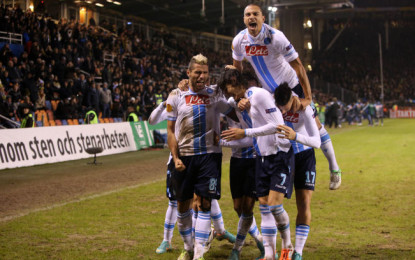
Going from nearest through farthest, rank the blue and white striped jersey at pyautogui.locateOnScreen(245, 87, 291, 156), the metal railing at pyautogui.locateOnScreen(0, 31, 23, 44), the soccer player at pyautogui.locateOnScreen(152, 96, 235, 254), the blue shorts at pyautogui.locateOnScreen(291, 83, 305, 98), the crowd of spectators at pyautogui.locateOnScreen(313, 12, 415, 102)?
the blue and white striped jersey at pyautogui.locateOnScreen(245, 87, 291, 156), the blue shorts at pyautogui.locateOnScreen(291, 83, 305, 98), the soccer player at pyautogui.locateOnScreen(152, 96, 235, 254), the metal railing at pyautogui.locateOnScreen(0, 31, 23, 44), the crowd of spectators at pyautogui.locateOnScreen(313, 12, 415, 102)

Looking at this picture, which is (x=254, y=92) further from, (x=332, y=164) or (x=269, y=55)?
(x=332, y=164)

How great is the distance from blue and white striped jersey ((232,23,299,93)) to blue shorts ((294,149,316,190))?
0.87 meters

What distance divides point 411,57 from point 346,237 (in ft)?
227

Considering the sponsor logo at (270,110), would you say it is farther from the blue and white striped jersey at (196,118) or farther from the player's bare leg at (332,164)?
the player's bare leg at (332,164)

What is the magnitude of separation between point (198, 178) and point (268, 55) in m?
1.67

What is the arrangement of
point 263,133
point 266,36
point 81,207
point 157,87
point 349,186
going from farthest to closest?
point 157,87 → point 349,186 → point 81,207 → point 266,36 → point 263,133

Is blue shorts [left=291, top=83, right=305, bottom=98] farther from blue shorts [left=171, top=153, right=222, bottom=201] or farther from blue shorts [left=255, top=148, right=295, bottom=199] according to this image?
blue shorts [left=171, top=153, right=222, bottom=201]

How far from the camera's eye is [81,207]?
980 centimetres

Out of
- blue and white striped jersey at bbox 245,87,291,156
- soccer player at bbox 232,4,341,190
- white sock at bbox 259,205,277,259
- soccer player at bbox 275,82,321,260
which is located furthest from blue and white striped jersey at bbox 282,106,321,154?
white sock at bbox 259,205,277,259

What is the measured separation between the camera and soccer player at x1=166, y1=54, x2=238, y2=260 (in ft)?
Answer: 18.8

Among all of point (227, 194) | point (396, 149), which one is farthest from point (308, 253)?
point (396, 149)

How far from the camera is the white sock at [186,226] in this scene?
19.5 ft

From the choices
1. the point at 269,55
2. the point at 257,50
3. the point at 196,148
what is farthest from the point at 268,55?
the point at 196,148

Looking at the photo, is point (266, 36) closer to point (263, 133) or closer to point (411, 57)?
point (263, 133)
